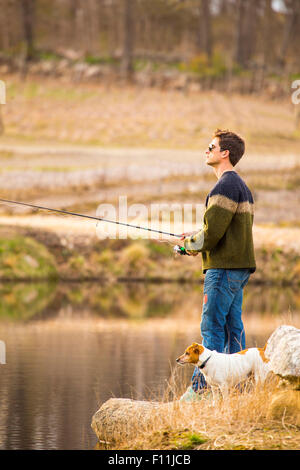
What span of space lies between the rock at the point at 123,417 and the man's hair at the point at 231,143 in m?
1.73

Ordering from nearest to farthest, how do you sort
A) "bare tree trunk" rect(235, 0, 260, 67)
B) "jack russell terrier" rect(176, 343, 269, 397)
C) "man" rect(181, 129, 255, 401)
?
"jack russell terrier" rect(176, 343, 269, 397), "man" rect(181, 129, 255, 401), "bare tree trunk" rect(235, 0, 260, 67)

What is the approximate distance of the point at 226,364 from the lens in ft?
20.7

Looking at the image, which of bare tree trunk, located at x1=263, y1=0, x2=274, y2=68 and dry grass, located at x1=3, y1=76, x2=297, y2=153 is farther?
bare tree trunk, located at x1=263, y1=0, x2=274, y2=68

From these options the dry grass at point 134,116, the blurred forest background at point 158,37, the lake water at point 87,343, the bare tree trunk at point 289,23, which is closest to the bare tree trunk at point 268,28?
the blurred forest background at point 158,37

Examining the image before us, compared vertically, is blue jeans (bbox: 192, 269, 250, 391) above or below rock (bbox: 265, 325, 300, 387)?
above

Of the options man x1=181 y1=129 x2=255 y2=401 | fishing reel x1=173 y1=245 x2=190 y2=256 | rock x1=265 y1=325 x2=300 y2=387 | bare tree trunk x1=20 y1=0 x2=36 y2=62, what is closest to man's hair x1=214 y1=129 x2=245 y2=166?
man x1=181 y1=129 x2=255 y2=401

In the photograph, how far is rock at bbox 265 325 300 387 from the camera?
5.94m

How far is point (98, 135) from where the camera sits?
32.8 m

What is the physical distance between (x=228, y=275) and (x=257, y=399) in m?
0.86

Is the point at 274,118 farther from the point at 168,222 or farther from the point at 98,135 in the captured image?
the point at 168,222

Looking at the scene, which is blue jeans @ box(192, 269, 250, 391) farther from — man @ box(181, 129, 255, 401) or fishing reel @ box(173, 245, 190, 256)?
fishing reel @ box(173, 245, 190, 256)

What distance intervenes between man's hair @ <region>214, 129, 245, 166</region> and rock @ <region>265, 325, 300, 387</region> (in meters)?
1.27

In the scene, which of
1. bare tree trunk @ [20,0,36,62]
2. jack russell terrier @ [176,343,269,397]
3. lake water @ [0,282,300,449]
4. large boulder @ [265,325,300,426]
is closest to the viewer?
large boulder @ [265,325,300,426]

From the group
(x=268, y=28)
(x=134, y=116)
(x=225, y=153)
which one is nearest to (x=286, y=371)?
(x=225, y=153)
